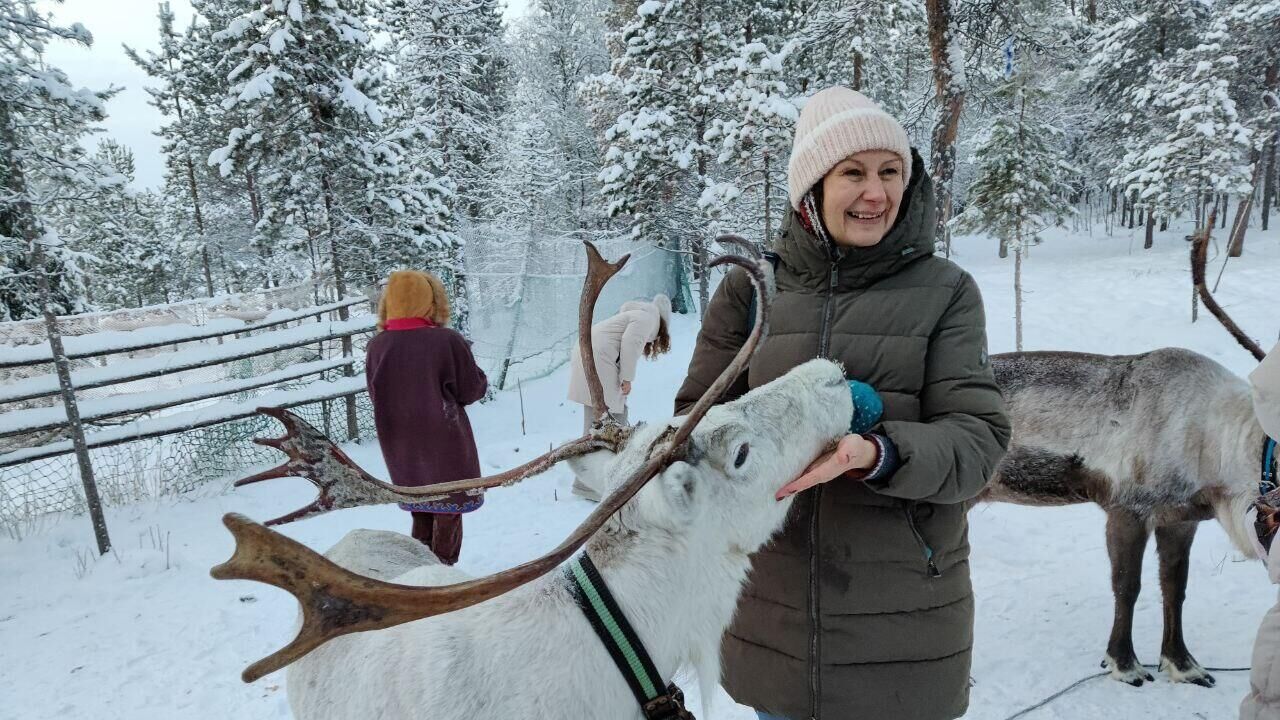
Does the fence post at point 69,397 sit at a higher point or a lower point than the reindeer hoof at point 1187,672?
higher

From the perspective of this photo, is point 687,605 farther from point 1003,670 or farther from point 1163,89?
point 1163,89

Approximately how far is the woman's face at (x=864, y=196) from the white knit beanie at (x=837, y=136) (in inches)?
1.2

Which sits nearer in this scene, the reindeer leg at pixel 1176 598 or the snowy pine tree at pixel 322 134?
the reindeer leg at pixel 1176 598

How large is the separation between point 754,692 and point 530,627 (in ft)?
2.53

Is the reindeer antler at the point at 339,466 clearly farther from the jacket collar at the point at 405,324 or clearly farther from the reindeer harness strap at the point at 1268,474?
the jacket collar at the point at 405,324

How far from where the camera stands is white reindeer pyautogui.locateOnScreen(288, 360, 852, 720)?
144 cm

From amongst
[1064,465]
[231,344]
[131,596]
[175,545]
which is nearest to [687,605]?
[1064,465]

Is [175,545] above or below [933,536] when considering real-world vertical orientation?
below

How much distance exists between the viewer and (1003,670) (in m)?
3.52

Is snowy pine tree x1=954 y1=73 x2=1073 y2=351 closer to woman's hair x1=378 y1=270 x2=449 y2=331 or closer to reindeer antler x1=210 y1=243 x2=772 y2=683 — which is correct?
woman's hair x1=378 y1=270 x2=449 y2=331

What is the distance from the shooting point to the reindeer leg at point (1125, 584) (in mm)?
3385

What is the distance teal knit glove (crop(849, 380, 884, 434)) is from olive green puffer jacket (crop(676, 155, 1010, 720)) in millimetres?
56

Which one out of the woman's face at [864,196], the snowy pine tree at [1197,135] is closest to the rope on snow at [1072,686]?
the woman's face at [864,196]

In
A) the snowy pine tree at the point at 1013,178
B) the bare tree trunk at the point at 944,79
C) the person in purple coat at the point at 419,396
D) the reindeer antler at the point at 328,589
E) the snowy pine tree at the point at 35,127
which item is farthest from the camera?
the snowy pine tree at the point at 1013,178
